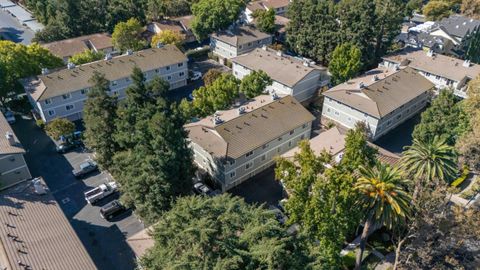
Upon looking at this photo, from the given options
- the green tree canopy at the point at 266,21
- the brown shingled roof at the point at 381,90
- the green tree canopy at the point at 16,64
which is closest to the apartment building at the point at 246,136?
the brown shingled roof at the point at 381,90

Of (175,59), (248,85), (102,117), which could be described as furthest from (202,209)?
(175,59)

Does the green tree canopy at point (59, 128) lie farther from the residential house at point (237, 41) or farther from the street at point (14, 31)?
the street at point (14, 31)

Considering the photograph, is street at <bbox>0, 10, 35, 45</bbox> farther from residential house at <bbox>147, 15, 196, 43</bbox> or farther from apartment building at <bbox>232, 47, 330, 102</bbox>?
apartment building at <bbox>232, 47, 330, 102</bbox>

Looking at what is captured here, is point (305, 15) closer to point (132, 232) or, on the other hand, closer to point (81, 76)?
point (81, 76)

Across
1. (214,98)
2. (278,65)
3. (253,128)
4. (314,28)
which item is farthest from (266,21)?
(253,128)

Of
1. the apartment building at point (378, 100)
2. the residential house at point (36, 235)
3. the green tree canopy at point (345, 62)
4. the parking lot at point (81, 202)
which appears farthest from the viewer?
the green tree canopy at point (345, 62)

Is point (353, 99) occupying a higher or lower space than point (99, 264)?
higher
